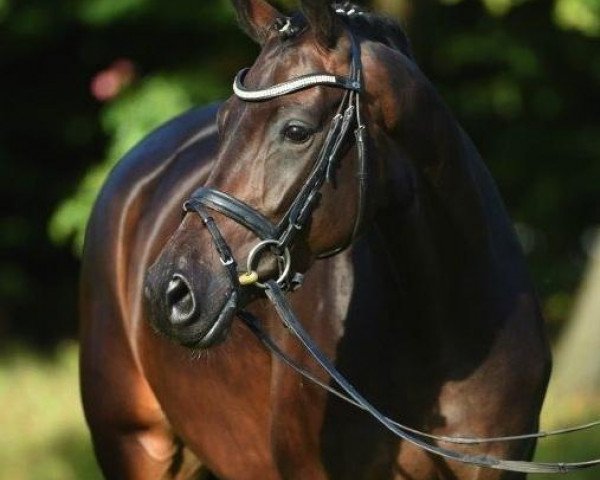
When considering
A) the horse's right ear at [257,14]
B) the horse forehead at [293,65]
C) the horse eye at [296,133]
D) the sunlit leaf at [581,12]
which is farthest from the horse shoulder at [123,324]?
the sunlit leaf at [581,12]

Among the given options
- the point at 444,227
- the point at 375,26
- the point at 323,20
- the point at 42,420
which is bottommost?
the point at 42,420

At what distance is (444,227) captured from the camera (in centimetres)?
430

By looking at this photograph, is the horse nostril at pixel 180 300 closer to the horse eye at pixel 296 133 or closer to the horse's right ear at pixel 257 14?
the horse eye at pixel 296 133

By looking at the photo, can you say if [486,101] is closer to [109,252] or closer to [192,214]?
[109,252]

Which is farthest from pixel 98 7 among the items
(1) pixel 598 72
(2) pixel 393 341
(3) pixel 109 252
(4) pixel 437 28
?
(2) pixel 393 341

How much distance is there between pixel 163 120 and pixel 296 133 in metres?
5.64

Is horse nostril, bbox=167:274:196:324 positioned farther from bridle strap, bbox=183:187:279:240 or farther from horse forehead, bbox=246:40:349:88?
horse forehead, bbox=246:40:349:88

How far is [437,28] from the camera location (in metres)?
10.9

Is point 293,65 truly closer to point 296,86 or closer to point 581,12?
point 296,86

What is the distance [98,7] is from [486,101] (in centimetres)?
261

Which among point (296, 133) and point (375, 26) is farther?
point (375, 26)

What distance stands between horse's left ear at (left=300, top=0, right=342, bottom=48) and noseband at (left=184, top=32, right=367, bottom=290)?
94mm

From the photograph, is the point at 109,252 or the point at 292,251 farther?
the point at 109,252

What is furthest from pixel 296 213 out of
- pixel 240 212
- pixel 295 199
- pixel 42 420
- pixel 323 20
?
pixel 42 420
